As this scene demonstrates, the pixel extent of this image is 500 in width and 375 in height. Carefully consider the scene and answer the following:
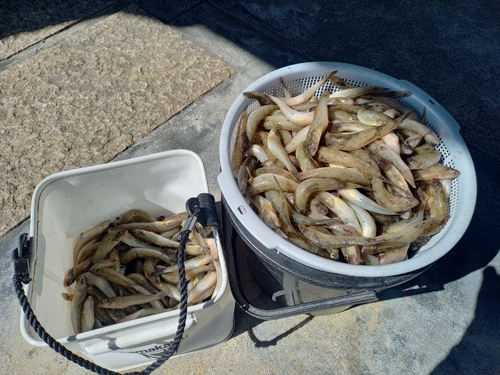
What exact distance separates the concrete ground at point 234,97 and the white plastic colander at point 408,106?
70cm

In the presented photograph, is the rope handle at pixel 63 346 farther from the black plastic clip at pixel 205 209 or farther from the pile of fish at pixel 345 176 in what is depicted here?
the pile of fish at pixel 345 176

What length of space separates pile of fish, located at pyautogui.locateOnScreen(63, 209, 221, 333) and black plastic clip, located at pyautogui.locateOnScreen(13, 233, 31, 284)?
0.37 metres

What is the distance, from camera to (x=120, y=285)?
1902 millimetres

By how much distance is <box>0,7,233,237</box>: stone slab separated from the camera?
2529 millimetres

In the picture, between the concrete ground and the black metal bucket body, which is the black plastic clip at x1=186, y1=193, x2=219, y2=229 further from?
the concrete ground

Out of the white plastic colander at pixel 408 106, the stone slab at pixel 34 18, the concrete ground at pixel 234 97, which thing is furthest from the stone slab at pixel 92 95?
the white plastic colander at pixel 408 106

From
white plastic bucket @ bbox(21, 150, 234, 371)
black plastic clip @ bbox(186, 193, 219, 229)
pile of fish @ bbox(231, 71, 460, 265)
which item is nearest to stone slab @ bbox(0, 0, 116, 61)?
white plastic bucket @ bbox(21, 150, 234, 371)

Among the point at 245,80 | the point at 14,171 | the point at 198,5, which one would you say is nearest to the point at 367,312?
the point at 245,80

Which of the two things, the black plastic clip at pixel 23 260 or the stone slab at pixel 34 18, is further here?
the stone slab at pixel 34 18

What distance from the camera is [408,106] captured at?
1.94 meters

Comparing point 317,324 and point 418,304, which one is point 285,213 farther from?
point 418,304

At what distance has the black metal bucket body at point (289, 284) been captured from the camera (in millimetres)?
1441

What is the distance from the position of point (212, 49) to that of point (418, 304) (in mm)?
2393

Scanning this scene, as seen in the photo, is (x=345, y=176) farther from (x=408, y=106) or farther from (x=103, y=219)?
(x=103, y=219)
